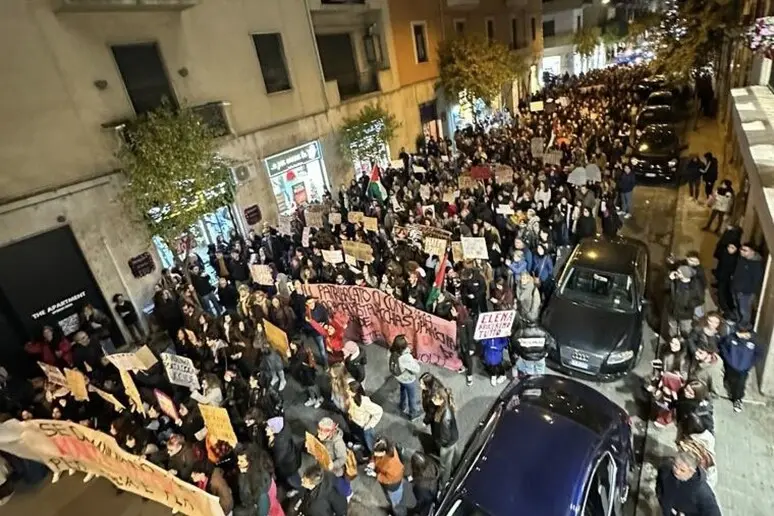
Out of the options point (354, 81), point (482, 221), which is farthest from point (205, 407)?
point (354, 81)

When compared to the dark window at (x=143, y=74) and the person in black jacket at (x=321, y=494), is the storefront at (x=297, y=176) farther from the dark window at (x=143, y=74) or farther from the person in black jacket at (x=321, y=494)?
the person in black jacket at (x=321, y=494)

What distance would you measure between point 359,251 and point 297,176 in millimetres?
7613

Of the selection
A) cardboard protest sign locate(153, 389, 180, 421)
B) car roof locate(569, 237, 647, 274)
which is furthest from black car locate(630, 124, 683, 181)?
cardboard protest sign locate(153, 389, 180, 421)

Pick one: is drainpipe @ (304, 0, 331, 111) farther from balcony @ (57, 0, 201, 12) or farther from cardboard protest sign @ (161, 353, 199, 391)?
cardboard protest sign @ (161, 353, 199, 391)

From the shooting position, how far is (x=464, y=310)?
7.95m

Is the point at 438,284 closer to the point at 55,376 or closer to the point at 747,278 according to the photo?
the point at 747,278

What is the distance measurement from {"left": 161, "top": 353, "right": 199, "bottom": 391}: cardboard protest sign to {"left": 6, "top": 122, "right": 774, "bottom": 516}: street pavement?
1705 mm

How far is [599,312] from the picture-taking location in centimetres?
764

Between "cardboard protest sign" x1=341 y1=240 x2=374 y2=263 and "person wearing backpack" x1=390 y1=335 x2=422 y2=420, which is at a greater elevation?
"cardboard protest sign" x1=341 y1=240 x2=374 y2=263

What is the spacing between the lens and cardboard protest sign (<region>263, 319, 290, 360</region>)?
7898mm

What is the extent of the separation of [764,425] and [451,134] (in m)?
22.8

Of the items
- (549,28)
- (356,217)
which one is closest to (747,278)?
(356,217)

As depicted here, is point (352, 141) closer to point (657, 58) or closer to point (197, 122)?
point (197, 122)

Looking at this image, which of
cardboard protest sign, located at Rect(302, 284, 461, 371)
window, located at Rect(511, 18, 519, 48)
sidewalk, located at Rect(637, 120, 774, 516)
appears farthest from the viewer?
window, located at Rect(511, 18, 519, 48)
